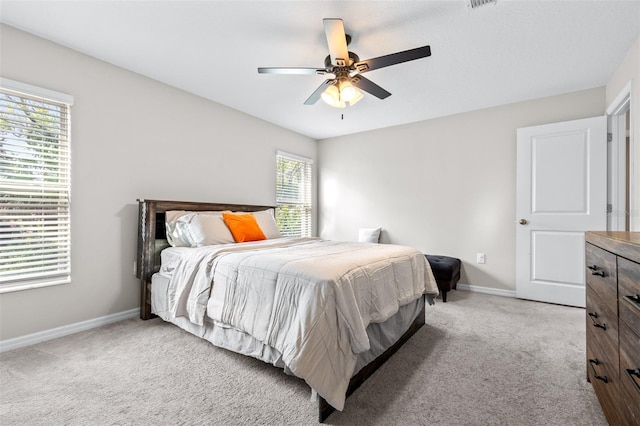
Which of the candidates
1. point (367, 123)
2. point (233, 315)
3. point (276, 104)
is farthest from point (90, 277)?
point (367, 123)

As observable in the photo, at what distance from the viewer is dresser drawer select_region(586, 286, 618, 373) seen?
1226 mm

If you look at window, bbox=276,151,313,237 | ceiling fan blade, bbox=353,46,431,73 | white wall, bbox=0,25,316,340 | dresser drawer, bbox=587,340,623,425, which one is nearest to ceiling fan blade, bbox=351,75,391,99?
ceiling fan blade, bbox=353,46,431,73

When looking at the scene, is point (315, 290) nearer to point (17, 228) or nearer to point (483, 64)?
point (17, 228)

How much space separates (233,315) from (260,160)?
286cm

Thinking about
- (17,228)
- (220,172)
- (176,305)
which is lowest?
(176,305)

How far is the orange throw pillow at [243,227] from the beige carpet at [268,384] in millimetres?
1008

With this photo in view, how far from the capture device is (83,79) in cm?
258

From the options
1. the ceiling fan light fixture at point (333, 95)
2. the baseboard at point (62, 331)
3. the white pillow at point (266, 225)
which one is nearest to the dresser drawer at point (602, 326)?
the ceiling fan light fixture at point (333, 95)

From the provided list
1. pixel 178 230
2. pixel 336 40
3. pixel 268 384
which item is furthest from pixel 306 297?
pixel 178 230

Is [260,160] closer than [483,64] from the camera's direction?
No

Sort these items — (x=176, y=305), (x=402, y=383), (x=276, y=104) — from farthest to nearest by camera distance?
1. (x=276, y=104)
2. (x=176, y=305)
3. (x=402, y=383)

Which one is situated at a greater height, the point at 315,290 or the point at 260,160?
the point at 260,160

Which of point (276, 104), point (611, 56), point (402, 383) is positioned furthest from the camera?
point (276, 104)

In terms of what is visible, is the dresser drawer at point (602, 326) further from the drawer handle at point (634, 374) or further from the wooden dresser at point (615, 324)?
the drawer handle at point (634, 374)
